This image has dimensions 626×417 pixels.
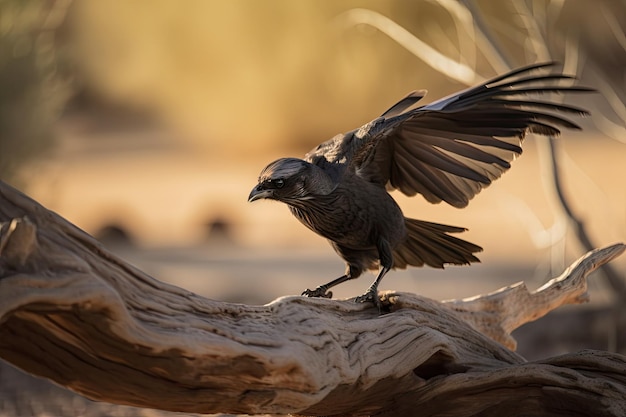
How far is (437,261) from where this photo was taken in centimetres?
377

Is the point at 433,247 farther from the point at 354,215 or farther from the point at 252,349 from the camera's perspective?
the point at 252,349

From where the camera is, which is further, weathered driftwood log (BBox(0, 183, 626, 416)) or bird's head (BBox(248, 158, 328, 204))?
bird's head (BBox(248, 158, 328, 204))

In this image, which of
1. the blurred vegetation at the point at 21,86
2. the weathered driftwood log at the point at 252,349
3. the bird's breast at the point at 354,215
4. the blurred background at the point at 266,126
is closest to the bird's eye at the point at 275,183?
the bird's breast at the point at 354,215

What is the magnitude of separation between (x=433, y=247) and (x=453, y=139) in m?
0.46

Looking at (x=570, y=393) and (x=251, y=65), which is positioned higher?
(x=251, y=65)

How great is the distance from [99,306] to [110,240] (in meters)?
7.68

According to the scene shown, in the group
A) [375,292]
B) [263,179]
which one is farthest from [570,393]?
[263,179]

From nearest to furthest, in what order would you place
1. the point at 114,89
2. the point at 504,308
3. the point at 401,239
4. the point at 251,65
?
the point at 401,239, the point at 504,308, the point at 251,65, the point at 114,89

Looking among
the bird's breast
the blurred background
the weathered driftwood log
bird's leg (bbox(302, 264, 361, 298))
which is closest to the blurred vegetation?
the blurred background

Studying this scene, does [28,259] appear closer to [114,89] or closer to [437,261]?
[437,261]

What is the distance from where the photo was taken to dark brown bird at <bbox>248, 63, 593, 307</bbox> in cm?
325

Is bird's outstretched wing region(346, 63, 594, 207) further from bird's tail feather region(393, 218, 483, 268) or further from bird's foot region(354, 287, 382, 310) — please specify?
bird's foot region(354, 287, 382, 310)

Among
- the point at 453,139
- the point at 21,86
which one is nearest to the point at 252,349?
the point at 453,139

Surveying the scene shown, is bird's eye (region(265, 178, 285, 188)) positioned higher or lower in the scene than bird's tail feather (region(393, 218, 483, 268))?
higher
